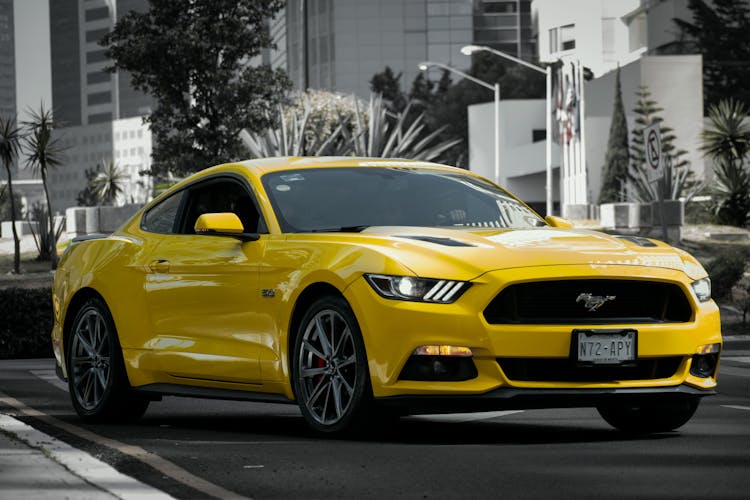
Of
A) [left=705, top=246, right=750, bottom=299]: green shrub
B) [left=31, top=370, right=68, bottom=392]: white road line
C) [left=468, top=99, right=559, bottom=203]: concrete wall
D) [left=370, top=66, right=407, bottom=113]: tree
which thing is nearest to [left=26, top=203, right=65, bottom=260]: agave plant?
[left=705, top=246, right=750, bottom=299]: green shrub

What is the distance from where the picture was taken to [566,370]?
8336mm

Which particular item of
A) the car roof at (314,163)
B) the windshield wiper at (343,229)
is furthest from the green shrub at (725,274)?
the windshield wiper at (343,229)

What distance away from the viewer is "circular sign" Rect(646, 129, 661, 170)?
77.9 feet

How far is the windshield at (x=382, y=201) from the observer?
9.41m

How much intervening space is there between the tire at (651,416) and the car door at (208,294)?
6.70 ft

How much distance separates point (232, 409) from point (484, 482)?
4929mm

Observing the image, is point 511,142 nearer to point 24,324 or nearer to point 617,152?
point 617,152

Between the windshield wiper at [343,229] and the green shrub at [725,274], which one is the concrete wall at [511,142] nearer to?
the green shrub at [725,274]

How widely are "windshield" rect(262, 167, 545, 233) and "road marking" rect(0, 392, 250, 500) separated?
1.58 metres

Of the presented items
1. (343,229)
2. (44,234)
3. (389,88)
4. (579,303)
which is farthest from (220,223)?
(389,88)

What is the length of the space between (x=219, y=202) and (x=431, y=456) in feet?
9.53

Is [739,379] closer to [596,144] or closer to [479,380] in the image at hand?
[479,380]

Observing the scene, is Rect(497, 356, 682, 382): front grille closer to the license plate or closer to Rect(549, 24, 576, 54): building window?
the license plate

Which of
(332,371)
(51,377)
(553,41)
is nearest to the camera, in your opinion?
(332,371)
